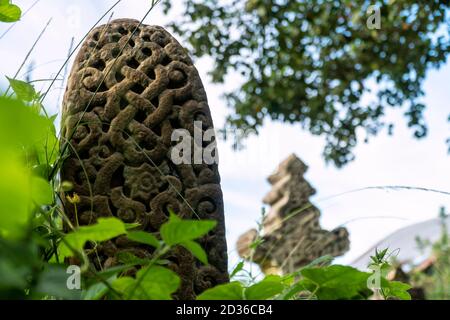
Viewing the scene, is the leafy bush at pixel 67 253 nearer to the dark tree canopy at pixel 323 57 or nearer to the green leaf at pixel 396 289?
the green leaf at pixel 396 289

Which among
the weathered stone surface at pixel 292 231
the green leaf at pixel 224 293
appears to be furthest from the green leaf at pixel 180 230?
the weathered stone surface at pixel 292 231

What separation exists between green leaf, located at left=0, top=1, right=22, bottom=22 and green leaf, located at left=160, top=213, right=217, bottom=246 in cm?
59

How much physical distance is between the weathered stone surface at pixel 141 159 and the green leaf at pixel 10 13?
20 centimetres

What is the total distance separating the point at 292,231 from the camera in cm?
439

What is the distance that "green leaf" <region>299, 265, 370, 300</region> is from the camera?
24.7 inches

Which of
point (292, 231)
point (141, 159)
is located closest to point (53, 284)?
point (141, 159)

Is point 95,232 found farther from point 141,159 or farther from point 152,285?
point 141,159

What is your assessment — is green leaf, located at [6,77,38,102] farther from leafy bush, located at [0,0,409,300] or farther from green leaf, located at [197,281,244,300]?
green leaf, located at [197,281,244,300]

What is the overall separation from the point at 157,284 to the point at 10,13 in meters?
0.57

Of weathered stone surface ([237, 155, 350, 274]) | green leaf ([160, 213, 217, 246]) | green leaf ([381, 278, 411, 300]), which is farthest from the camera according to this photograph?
weathered stone surface ([237, 155, 350, 274])

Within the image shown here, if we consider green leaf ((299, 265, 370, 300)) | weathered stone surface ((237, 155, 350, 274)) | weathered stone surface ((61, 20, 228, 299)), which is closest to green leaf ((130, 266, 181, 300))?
green leaf ((299, 265, 370, 300))
